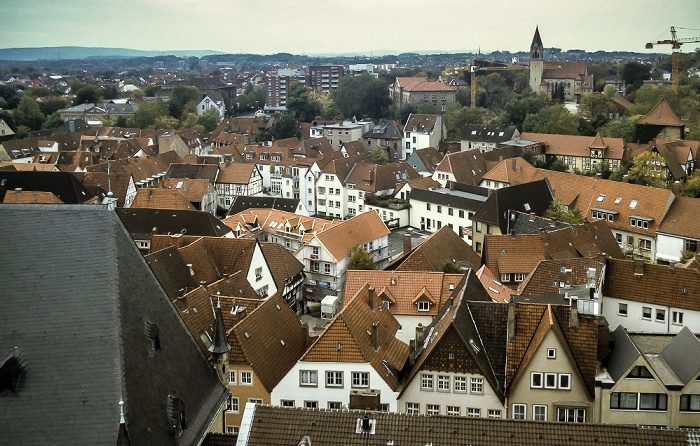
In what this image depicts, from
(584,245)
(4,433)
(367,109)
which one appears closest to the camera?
(4,433)

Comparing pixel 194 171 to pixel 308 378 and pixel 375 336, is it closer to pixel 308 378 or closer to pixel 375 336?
pixel 375 336

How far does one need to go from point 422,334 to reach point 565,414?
26.5ft

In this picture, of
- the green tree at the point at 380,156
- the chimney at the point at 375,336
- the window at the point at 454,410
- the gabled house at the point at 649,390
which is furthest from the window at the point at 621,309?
the green tree at the point at 380,156

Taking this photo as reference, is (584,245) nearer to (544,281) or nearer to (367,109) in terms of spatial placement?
(544,281)

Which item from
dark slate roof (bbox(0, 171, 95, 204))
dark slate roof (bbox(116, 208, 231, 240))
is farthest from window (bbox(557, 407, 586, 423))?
dark slate roof (bbox(0, 171, 95, 204))

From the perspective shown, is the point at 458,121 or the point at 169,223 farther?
the point at 458,121

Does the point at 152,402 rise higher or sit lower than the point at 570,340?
higher

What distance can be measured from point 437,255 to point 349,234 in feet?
39.9

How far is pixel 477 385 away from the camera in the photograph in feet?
91.4

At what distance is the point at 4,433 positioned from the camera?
14219 millimetres

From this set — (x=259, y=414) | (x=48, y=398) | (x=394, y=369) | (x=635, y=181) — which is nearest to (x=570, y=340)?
(x=394, y=369)

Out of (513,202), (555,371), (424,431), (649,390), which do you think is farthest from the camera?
(513,202)

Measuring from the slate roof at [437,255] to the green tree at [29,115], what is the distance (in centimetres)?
12879

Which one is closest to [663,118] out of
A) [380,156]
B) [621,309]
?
[380,156]
